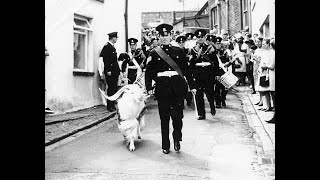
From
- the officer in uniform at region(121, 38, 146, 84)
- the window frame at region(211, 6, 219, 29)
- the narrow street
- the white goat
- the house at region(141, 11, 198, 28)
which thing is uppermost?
the house at region(141, 11, 198, 28)

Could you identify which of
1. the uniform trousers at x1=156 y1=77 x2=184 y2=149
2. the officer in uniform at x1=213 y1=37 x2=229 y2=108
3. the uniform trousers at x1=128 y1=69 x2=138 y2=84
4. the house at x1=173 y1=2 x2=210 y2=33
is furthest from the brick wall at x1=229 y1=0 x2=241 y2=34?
the uniform trousers at x1=156 y1=77 x2=184 y2=149

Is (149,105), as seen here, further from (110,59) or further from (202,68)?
(202,68)

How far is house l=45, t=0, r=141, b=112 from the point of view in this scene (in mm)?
7902

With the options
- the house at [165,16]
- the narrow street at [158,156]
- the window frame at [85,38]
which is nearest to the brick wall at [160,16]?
the house at [165,16]

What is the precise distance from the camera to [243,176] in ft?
15.4

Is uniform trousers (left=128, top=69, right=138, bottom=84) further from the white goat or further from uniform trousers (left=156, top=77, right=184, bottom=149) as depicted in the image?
uniform trousers (left=156, top=77, right=184, bottom=149)

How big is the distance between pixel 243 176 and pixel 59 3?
4649 mm

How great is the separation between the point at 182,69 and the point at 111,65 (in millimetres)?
4376

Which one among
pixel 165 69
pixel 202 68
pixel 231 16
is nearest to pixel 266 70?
pixel 202 68

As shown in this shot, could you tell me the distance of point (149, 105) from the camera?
1173 centimetres

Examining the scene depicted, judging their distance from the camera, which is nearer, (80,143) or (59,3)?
(80,143)
